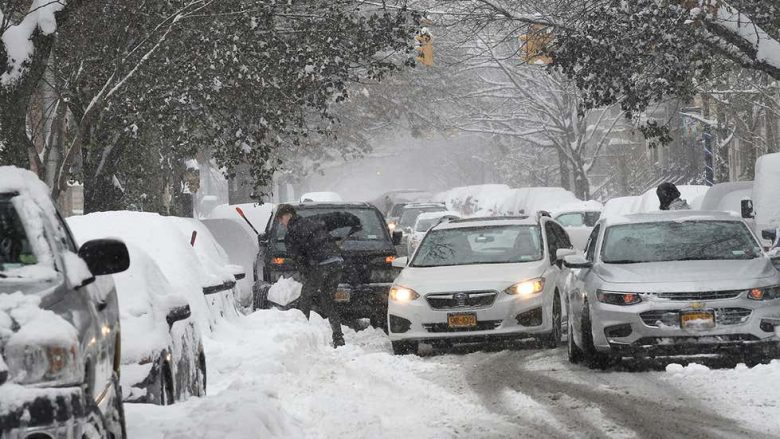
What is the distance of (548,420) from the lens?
9.69 meters

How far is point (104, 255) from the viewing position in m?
6.12

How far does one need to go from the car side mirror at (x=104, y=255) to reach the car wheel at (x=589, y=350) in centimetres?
716

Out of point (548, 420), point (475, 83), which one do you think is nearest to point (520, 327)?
point (548, 420)

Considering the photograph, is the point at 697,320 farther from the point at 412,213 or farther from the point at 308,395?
the point at 412,213

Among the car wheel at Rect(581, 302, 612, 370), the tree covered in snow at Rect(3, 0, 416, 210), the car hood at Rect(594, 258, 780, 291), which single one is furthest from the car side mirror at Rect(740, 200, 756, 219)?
the car wheel at Rect(581, 302, 612, 370)

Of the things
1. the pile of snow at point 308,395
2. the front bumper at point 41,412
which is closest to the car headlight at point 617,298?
Answer: the pile of snow at point 308,395

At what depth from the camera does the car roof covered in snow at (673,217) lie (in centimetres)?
1372

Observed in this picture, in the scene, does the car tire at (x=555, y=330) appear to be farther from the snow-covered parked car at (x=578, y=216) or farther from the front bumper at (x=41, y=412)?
the snow-covered parked car at (x=578, y=216)

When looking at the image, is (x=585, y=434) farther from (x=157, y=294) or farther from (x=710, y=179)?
(x=710, y=179)

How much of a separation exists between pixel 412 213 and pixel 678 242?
27.8 m

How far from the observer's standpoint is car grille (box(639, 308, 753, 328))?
39.4 ft

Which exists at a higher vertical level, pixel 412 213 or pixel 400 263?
pixel 400 263

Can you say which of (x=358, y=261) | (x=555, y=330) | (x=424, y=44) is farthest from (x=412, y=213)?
(x=555, y=330)

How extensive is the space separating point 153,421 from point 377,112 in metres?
38.5
